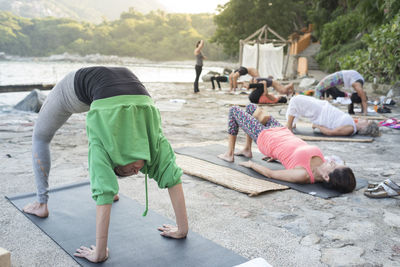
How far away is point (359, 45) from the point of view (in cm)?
1541

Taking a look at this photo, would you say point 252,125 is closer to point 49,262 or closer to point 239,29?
point 49,262

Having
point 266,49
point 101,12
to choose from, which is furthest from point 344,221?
point 101,12

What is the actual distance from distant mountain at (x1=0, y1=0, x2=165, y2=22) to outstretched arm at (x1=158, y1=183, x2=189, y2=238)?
7563cm

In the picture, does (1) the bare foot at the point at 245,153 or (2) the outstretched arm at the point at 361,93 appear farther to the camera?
(2) the outstretched arm at the point at 361,93

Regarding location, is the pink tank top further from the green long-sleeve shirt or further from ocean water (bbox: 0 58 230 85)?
ocean water (bbox: 0 58 230 85)

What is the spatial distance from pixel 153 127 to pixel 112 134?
23 centimetres

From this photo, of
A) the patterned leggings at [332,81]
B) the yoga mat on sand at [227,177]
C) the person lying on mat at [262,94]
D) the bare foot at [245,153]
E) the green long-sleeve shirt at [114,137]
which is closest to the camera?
the green long-sleeve shirt at [114,137]

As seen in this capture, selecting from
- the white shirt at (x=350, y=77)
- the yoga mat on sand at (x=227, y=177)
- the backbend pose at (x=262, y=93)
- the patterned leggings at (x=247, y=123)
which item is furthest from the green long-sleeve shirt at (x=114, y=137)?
the backbend pose at (x=262, y=93)

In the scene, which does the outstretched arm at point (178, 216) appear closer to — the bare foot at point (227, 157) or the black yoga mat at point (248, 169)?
the black yoga mat at point (248, 169)

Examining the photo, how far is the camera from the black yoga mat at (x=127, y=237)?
1821mm

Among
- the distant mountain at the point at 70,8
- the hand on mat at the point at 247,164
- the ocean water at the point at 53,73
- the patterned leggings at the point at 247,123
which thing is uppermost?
the distant mountain at the point at 70,8

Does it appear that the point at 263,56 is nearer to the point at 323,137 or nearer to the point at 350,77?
the point at 350,77

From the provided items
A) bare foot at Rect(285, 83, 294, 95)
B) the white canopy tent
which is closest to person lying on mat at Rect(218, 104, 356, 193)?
bare foot at Rect(285, 83, 294, 95)

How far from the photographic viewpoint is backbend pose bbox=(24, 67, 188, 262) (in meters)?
1.60
